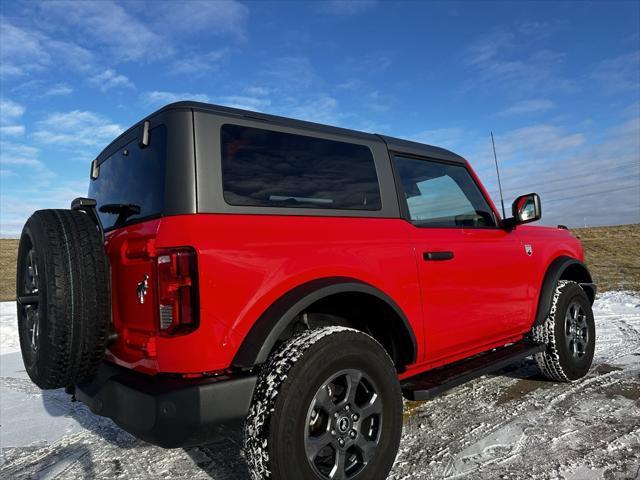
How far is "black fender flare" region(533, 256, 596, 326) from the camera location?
12.6 ft

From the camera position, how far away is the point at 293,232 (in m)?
2.24

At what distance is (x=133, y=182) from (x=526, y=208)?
2817 mm

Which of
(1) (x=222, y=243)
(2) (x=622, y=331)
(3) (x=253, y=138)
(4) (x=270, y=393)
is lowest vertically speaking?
(2) (x=622, y=331)

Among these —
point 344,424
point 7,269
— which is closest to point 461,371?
point 344,424

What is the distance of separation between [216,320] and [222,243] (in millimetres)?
321

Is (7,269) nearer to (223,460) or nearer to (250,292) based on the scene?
(223,460)

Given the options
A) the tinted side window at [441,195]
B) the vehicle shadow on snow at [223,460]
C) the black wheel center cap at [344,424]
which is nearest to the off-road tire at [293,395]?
the black wheel center cap at [344,424]

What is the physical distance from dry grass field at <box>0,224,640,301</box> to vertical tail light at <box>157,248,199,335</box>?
1050 centimetres

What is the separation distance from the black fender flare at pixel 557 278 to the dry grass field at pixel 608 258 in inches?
258

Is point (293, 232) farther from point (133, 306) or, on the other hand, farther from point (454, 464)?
point (454, 464)

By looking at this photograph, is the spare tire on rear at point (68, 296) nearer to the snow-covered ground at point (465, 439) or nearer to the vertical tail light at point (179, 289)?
the vertical tail light at point (179, 289)

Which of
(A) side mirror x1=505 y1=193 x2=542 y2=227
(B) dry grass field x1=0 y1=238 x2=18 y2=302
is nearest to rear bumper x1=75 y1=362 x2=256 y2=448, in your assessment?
(A) side mirror x1=505 y1=193 x2=542 y2=227

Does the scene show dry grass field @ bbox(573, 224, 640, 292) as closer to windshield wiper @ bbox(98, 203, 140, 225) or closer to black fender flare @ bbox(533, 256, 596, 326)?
black fender flare @ bbox(533, 256, 596, 326)

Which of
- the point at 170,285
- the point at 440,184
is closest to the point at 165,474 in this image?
the point at 170,285
